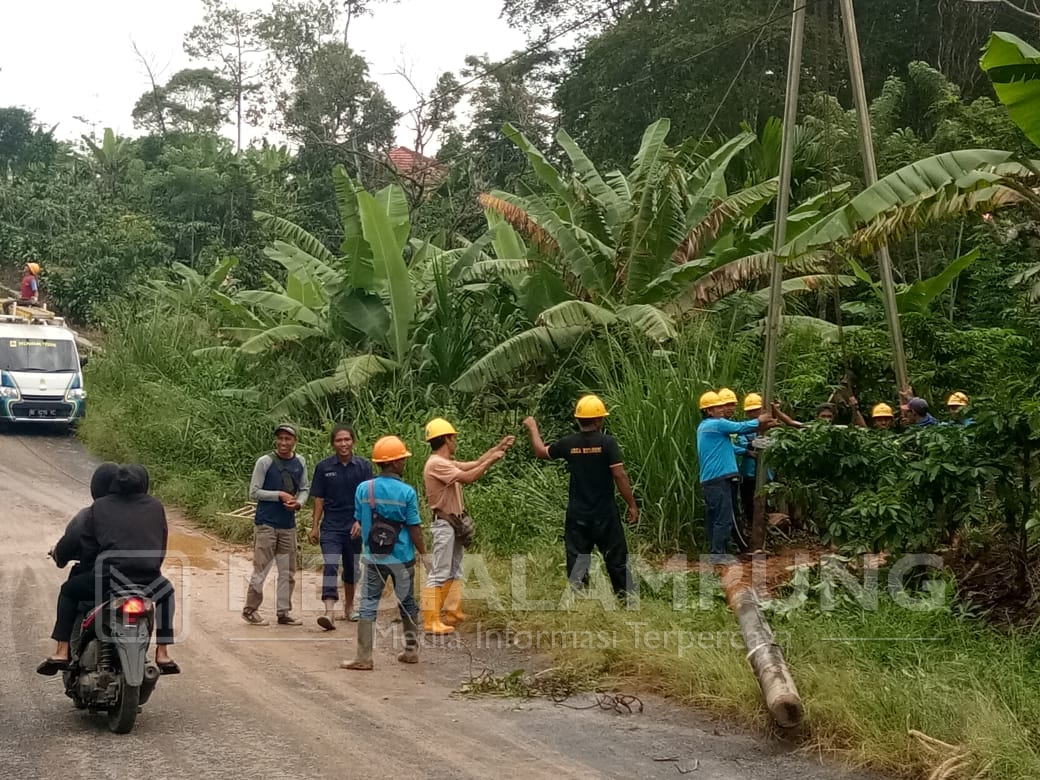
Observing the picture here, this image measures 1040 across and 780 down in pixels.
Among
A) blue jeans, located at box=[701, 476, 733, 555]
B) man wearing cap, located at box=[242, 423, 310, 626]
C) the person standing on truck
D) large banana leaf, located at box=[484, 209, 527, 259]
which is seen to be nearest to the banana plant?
large banana leaf, located at box=[484, 209, 527, 259]

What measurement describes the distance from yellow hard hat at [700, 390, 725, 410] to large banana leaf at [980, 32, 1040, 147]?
3.58 m

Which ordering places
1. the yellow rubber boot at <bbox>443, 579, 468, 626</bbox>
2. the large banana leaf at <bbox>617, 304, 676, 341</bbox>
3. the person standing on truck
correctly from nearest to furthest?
1. the yellow rubber boot at <bbox>443, 579, 468, 626</bbox>
2. the large banana leaf at <bbox>617, 304, 676, 341</bbox>
3. the person standing on truck

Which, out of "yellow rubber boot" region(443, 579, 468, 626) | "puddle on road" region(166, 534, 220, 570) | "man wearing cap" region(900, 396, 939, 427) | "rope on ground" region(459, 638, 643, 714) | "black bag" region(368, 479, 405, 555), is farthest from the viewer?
"puddle on road" region(166, 534, 220, 570)

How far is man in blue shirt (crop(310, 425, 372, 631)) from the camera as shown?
31.6ft

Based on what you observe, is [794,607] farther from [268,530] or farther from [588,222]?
[588,222]

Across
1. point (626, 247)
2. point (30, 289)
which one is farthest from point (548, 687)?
point (30, 289)

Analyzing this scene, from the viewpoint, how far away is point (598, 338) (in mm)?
13805

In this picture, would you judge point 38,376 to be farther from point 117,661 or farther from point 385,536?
point 117,661

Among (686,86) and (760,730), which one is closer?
(760,730)

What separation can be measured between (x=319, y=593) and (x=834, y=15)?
17.0 meters

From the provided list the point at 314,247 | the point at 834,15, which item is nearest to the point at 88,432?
the point at 314,247

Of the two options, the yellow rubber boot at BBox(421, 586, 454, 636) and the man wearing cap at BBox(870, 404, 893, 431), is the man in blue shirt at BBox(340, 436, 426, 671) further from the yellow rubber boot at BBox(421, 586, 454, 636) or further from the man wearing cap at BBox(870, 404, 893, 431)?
the man wearing cap at BBox(870, 404, 893, 431)

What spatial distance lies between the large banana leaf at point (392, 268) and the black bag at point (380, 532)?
758 cm

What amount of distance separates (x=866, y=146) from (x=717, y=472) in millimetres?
3499
